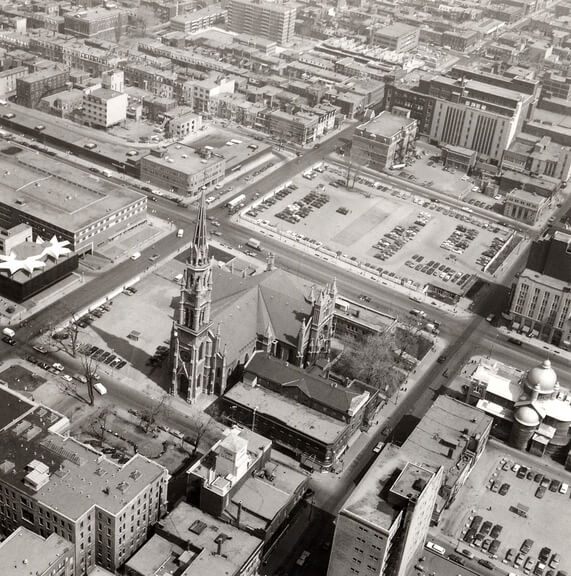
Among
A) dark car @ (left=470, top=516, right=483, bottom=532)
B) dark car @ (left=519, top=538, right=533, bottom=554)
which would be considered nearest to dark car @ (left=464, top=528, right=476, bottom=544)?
dark car @ (left=470, top=516, right=483, bottom=532)

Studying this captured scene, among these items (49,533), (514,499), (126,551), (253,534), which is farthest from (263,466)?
(514,499)

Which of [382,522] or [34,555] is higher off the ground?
[382,522]

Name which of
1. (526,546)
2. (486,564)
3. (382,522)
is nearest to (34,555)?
(382,522)

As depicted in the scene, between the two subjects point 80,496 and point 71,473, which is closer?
point 80,496

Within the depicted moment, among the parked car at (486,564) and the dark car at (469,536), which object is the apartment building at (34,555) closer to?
the dark car at (469,536)

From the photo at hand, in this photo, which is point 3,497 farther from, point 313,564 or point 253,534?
point 313,564

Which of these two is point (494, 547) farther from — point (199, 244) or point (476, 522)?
point (199, 244)
